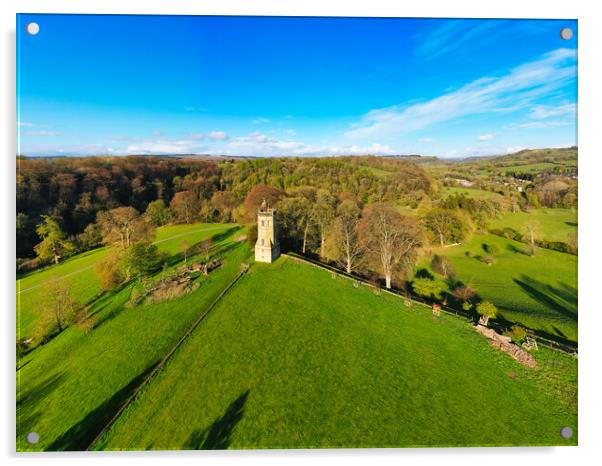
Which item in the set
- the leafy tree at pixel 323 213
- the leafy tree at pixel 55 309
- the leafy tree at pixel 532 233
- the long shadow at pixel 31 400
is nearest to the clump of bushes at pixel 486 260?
the leafy tree at pixel 532 233

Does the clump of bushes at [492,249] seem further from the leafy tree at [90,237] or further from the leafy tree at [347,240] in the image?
the leafy tree at [90,237]

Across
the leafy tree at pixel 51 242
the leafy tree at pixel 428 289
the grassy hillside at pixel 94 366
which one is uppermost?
the leafy tree at pixel 51 242

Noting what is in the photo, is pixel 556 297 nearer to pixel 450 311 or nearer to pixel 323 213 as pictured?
pixel 450 311

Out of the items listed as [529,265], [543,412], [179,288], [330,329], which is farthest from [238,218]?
[529,265]

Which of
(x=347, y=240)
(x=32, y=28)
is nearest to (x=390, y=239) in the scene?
(x=347, y=240)

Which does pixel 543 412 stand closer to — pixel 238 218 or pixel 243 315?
pixel 243 315

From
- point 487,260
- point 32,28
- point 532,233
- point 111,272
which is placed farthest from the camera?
point 487,260

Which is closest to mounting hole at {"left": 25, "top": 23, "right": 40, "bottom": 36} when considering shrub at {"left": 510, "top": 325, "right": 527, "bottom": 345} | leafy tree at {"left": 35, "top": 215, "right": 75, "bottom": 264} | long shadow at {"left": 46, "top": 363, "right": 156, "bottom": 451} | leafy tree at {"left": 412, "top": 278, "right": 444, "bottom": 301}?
leafy tree at {"left": 35, "top": 215, "right": 75, "bottom": 264}

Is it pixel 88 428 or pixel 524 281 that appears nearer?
pixel 88 428

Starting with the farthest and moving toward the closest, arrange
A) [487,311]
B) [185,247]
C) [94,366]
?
[185,247] → [487,311] → [94,366]
